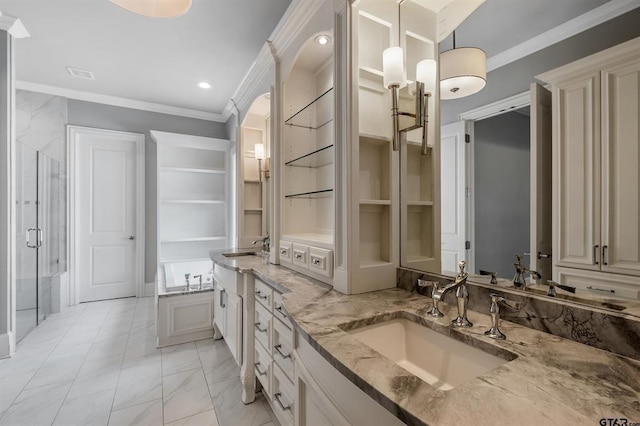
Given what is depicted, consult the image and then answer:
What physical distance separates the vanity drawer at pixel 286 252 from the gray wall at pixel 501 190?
117 centimetres

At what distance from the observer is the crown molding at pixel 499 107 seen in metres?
1.02

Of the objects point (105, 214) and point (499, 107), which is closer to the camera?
point (499, 107)

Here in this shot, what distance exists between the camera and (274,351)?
161 cm

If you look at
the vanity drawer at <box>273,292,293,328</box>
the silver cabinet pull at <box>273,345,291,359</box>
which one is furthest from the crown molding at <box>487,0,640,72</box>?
the silver cabinet pull at <box>273,345,291,359</box>

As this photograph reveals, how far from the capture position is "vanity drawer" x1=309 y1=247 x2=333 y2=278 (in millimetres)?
1557

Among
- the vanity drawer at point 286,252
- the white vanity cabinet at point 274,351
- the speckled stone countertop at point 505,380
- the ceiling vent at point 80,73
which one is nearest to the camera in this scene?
the speckled stone countertop at point 505,380

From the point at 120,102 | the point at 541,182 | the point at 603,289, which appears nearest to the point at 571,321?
the point at 603,289

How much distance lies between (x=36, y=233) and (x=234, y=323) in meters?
2.84

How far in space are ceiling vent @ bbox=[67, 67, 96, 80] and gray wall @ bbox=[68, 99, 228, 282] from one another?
682 mm

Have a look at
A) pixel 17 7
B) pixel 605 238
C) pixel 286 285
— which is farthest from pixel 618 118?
pixel 17 7

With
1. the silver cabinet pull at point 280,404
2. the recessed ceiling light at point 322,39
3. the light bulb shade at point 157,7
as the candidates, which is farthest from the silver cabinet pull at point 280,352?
the recessed ceiling light at point 322,39

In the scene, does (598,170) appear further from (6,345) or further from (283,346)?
(6,345)

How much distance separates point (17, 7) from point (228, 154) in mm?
2558

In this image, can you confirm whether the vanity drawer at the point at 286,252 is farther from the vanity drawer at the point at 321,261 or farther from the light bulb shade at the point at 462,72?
the light bulb shade at the point at 462,72
